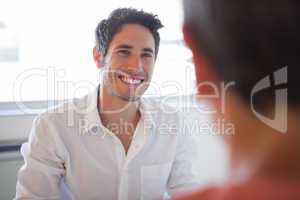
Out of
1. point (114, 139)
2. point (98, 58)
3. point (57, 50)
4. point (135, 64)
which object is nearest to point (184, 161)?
point (114, 139)

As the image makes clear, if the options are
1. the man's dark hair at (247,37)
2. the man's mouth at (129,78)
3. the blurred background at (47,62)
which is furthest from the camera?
the blurred background at (47,62)

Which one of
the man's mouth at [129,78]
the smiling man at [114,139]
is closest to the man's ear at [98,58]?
the smiling man at [114,139]

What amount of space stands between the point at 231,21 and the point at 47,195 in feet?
3.70

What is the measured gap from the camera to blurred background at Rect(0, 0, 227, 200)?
1.69 metres

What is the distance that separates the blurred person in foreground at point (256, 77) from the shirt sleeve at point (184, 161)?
1.04 m

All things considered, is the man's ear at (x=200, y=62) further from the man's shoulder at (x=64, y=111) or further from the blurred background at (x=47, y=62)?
the blurred background at (x=47, y=62)

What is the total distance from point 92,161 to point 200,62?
1.05 m

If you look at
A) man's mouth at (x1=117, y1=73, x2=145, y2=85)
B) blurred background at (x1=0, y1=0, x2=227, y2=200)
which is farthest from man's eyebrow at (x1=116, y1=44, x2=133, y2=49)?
blurred background at (x1=0, y1=0, x2=227, y2=200)

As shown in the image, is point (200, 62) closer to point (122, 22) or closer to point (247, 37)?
point (247, 37)

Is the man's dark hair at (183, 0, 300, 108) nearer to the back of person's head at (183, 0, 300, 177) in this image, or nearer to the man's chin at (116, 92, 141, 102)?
the back of person's head at (183, 0, 300, 177)

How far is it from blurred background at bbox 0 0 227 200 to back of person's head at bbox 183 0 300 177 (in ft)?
3.92

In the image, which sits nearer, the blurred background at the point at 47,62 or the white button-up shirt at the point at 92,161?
the white button-up shirt at the point at 92,161

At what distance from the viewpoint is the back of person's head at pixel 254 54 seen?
0.38 meters

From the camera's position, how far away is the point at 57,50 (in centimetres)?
177
